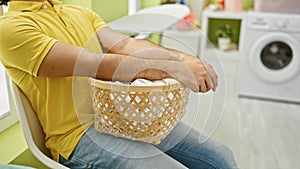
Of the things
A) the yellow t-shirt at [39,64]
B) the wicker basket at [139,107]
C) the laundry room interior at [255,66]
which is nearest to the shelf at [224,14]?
the laundry room interior at [255,66]

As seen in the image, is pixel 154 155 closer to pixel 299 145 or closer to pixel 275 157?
pixel 275 157

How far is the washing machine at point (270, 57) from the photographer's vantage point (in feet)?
9.57

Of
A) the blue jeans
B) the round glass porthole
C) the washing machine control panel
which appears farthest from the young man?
the round glass porthole

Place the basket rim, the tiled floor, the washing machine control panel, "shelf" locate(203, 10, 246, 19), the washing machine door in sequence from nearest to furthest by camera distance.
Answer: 1. the basket rim
2. the tiled floor
3. the washing machine control panel
4. the washing machine door
5. "shelf" locate(203, 10, 246, 19)

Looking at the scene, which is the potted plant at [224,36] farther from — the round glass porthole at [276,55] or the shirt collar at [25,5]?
the shirt collar at [25,5]

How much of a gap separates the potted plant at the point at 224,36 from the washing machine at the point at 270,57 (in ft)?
1.43

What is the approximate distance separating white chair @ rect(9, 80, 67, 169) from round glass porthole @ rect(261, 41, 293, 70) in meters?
2.48

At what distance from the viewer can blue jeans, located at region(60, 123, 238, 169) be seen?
0.99 meters

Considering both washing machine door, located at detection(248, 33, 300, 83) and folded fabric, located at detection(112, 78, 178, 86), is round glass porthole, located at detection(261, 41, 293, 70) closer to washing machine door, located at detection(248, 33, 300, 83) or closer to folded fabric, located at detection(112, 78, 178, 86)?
washing machine door, located at detection(248, 33, 300, 83)

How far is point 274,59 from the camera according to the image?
3.12m

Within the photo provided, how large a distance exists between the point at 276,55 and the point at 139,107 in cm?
257

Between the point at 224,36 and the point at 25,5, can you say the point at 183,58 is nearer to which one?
the point at 25,5

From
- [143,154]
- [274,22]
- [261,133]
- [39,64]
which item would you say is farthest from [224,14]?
[39,64]

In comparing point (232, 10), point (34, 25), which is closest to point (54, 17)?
point (34, 25)
